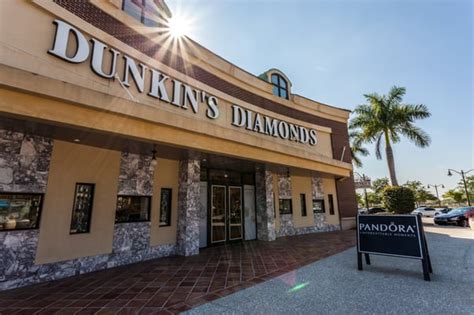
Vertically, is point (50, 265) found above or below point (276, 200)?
below

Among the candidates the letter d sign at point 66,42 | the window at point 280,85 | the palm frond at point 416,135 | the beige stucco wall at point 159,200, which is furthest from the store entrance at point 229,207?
the palm frond at point 416,135

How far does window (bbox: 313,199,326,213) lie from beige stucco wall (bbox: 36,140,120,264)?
A: 9972 millimetres

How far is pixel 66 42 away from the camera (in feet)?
15.3

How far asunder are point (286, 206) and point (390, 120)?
12044 millimetres

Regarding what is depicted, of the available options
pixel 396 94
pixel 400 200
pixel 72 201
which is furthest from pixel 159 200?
pixel 396 94

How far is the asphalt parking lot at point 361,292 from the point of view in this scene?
337cm

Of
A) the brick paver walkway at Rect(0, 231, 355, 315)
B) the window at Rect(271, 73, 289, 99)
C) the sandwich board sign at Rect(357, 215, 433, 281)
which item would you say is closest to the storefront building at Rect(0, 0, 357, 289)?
the brick paver walkway at Rect(0, 231, 355, 315)

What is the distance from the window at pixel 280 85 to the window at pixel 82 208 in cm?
928

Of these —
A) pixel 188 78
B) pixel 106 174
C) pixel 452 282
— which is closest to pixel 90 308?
pixel 106 174

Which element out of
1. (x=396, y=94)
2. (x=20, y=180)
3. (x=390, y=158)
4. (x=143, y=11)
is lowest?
(x=20, y=180)

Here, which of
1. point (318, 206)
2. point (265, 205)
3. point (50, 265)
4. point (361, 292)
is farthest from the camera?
point (318, 206)

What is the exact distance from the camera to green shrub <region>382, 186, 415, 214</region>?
13.4 m

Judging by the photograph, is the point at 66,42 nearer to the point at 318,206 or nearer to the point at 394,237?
the point at 394,237

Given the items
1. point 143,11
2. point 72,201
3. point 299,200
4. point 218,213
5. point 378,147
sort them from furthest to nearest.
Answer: point 378,147 < point 299,200 < point 218,213 < point 143,11 < point 72,201
